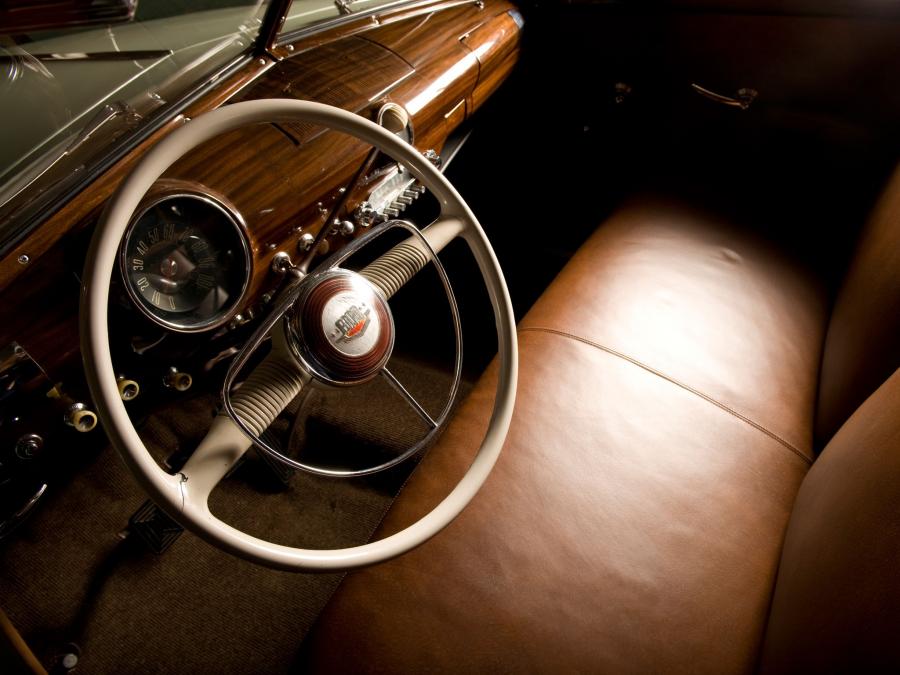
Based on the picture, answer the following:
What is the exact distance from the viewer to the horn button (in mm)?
726

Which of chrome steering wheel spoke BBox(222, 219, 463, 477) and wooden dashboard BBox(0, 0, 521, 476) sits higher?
wooden dashboard BBox(0, 0, 521, 476)

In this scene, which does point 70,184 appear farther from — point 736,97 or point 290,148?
point 736,97

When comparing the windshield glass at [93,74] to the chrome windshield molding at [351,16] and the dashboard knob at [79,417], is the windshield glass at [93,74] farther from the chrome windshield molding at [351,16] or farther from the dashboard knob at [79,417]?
the dashboard knob at [79,417]

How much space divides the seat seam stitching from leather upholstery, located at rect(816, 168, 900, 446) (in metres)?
0.09

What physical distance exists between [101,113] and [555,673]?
3.54 ft

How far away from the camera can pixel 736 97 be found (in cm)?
173

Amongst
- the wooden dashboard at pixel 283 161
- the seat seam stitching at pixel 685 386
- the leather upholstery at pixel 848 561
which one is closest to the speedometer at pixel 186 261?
the wooden dashboard at pixel 283 161

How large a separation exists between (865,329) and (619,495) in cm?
66

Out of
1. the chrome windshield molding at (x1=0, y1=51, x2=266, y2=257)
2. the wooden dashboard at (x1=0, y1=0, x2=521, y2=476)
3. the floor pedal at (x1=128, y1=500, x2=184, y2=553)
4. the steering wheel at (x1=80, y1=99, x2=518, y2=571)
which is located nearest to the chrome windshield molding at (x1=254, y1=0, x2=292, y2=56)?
the wooden dashboard at (x1=0, y1=0, x2=521, y2=476)

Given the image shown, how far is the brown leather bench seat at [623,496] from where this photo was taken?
756 millimetres

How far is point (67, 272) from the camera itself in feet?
2.36

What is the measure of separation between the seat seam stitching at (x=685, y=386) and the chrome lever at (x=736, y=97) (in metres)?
1.14

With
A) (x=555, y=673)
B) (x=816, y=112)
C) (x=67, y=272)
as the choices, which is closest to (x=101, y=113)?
(x=67, y=272)

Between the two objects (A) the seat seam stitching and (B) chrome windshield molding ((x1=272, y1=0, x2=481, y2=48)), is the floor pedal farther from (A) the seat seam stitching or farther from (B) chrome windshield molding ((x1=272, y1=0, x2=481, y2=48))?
(B) chrome windshield molding ((x1=272, y1=0, x2=481, y2=48))
